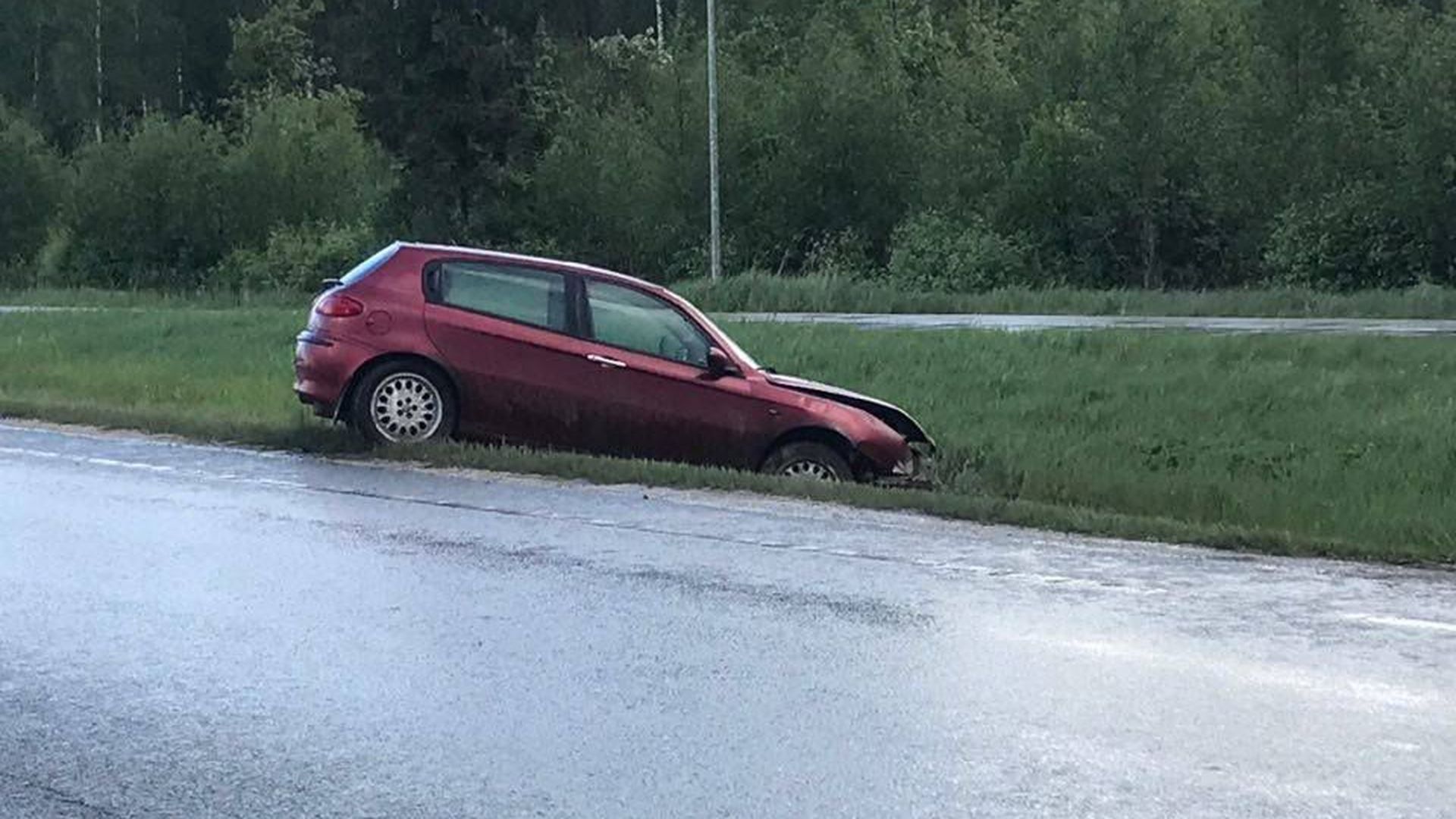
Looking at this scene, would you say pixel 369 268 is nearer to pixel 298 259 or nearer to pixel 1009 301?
pixel 1009 301

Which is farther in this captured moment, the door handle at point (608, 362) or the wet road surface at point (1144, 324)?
the wet road surface at point (1144, 324)

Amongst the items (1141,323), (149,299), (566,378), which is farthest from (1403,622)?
(149,299)

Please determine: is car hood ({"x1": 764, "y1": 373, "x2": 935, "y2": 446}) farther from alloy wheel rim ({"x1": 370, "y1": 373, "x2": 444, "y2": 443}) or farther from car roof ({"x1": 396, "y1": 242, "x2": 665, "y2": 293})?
alloy wheel rim ({"x1": 370, "y1": 373, "x2": 444, "y2": 443})

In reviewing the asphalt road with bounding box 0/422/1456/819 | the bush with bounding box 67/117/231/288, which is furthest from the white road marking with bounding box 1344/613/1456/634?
the bush with bounding box 67/117/231/288

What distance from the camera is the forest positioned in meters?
42.4

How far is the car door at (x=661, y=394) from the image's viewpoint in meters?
14.8

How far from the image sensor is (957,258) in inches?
1775

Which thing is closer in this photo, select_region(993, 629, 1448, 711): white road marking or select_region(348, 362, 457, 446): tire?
select_region(993, 629, 1448, 711): white road marking

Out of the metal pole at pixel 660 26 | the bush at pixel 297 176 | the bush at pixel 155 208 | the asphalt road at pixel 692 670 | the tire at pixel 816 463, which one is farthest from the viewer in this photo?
the metal pole at pixel 660 26

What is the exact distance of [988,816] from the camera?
246 inches

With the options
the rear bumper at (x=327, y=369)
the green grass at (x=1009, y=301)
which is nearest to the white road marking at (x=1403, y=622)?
the rear bumper at (x=327, y=369)

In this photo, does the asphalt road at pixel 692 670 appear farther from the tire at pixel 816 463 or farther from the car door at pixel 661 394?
the car door at pixel 661 394

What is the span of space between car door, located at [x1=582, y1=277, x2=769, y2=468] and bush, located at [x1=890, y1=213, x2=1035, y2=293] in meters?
29.5

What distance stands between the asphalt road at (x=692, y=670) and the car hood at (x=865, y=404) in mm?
2639
